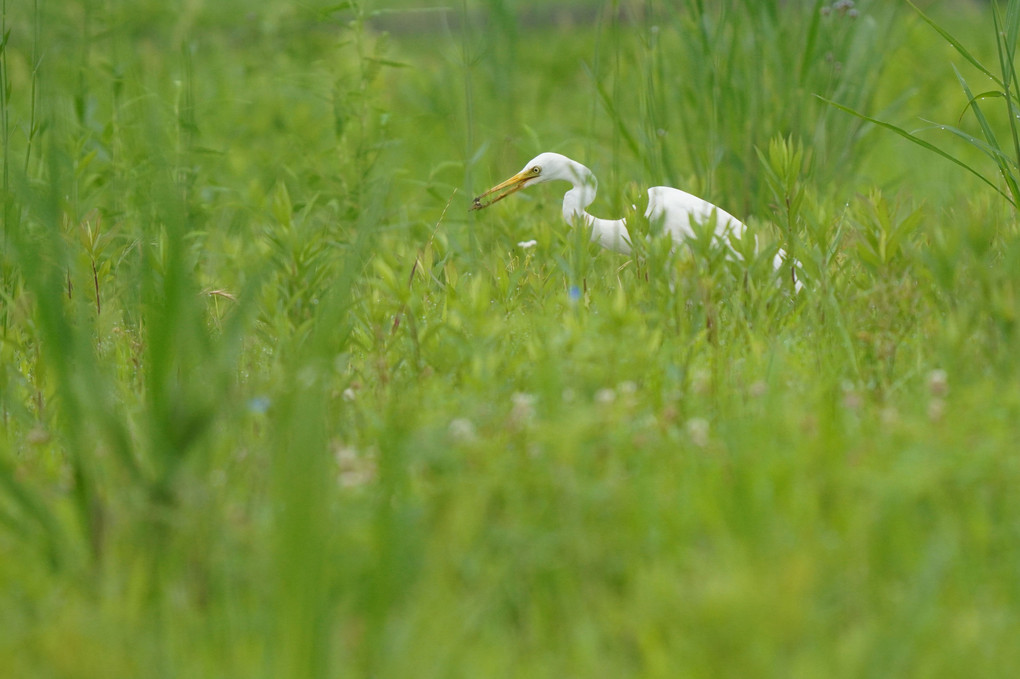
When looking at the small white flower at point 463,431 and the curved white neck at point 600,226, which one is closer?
the small white flower at point 463,431

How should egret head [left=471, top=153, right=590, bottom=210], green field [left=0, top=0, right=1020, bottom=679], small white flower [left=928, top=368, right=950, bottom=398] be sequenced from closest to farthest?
green field [left=0, top=0, right=1020, bottom=679] < small white flower [left=928, top=368, right=950, bottom=398] < egret head [left=471, top=153, right=590, bottom=210]

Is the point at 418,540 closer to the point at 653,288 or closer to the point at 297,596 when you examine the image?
the point at 297,596

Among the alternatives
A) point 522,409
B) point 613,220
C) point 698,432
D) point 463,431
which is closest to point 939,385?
point 698,432

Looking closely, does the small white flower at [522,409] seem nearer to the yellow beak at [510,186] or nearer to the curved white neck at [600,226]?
the curved white neck at [600,226]

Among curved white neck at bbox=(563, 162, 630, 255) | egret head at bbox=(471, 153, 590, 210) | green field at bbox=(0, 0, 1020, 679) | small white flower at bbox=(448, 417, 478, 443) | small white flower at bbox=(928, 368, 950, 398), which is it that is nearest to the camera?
green field at bbox=(0, 0, 1020, 679)

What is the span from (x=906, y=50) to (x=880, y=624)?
23.0 feet

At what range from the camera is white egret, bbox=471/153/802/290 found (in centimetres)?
326

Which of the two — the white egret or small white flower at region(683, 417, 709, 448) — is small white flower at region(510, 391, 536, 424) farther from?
the white egret

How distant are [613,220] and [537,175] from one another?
Result: 0.48 meters

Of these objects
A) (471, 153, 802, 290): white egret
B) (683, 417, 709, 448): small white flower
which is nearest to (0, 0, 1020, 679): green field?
(683, 417, 709, 448): small white flower

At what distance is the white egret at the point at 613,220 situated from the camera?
326 cm

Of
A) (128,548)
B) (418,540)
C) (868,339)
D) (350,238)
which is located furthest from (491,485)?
(350,238)

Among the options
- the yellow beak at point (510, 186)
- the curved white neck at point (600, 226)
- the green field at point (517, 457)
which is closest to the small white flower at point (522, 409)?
the green field at point (517, 457)

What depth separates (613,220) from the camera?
3.64 metres
